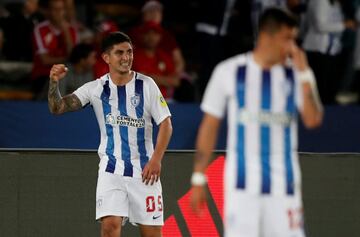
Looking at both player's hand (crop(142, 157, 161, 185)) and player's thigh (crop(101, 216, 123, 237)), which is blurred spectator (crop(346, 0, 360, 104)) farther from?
player's thigh (crop(101, 216, 123, 237))

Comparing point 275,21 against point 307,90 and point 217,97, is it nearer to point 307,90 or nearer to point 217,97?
point 307,90

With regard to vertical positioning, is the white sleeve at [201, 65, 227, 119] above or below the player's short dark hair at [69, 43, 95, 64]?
below

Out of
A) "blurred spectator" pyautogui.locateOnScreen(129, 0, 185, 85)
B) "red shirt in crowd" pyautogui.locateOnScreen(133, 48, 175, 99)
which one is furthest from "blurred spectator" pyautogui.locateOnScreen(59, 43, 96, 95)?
"blurred spectator" pyautogui.locateOnScreen(129, 0, 185, 85)

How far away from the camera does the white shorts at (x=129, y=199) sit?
9008 mm

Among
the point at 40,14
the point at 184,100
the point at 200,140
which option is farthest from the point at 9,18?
the point at 200,140

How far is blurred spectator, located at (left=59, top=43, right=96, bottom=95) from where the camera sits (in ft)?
39.3

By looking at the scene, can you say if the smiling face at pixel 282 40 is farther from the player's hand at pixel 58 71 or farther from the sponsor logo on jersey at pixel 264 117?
the player's hand at pixel 58 71

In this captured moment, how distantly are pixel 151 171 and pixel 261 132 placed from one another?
2.04 metres

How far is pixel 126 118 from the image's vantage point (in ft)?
29.8

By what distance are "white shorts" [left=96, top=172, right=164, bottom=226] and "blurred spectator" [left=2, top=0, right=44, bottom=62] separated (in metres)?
4.15

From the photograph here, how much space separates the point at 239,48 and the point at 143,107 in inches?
Answer: 173

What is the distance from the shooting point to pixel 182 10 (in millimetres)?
14664

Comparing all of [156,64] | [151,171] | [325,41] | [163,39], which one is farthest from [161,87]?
[151,171]

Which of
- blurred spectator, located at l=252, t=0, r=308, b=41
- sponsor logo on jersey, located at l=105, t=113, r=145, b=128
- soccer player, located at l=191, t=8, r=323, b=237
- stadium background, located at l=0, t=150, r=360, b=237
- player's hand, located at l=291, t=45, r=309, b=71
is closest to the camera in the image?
player's hand, located at l=291, t=45, r=309, b=71
